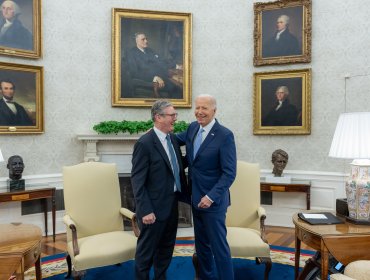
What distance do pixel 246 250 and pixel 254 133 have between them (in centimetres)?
337

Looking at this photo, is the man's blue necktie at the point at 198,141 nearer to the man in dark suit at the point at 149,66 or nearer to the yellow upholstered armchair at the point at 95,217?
the yellow upholstered armchair at the point at 95,217

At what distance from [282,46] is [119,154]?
349 centimetres

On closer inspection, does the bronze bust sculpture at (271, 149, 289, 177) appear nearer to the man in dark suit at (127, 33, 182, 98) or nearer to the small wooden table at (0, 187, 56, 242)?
the man in dark suit at (127, 33, 182, 98)

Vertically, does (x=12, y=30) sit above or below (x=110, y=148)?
above

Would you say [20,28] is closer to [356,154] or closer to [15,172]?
[15,172]

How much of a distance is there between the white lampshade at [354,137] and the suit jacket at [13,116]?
4701mm

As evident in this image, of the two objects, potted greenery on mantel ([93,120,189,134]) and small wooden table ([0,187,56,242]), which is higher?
potted greenery on mantel ([93,120,189,134])

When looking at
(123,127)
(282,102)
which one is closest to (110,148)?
(123,127)

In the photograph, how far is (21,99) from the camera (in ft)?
18.8

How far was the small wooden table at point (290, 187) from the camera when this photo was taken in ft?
19.2

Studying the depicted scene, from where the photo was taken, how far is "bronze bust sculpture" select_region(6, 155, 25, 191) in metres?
5.31

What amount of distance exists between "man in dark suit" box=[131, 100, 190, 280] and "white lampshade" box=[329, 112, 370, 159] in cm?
146

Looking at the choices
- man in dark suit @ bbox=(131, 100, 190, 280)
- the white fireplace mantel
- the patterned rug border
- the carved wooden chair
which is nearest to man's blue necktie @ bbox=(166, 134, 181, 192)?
man in dark suit @ bbox=(131, 100, 190, 280)

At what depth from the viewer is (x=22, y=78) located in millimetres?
5734
